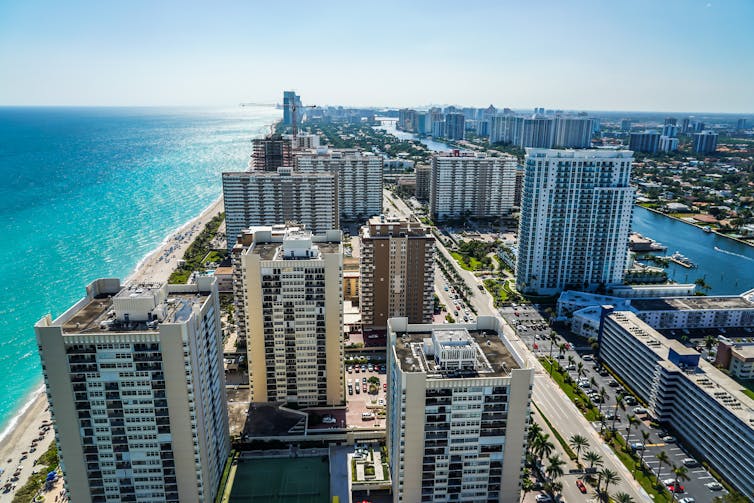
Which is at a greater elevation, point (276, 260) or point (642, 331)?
point (276, 260)

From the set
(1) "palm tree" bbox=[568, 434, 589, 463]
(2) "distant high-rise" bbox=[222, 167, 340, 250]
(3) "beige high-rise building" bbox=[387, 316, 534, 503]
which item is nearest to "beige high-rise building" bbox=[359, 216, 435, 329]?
(1) "palm tree" bbox=[568, 434, 589, 463]

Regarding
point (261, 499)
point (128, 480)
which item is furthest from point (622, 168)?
point (128, 480)

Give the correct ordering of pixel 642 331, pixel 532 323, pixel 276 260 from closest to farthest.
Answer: pixel 276 260 < pixel 642 331 < pixel 532 323

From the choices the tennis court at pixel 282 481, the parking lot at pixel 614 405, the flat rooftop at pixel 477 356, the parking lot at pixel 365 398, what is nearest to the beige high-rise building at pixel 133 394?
the tennis court at pixel 282 481

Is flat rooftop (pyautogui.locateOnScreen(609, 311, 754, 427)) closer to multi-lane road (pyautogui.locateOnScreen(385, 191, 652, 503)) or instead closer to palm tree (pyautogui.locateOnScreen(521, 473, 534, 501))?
multi-lane road (pyautogui.locateOnScreen(385, 191, 652, 503))

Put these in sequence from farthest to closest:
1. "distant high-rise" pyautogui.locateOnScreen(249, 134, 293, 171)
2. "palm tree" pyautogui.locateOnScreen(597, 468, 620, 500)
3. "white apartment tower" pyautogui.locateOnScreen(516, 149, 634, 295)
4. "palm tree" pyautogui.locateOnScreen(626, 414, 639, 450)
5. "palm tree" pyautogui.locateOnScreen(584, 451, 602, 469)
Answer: "distant high-rise" pyautogui.locateOnScreen(249, 134, 293, 171), "white apartment tower" pyautogui.locateOnScreen(516, 149, 634, 295), "palm tree" pyautogui.locateOnScreen(626, 414, 639, 450), "palm tree" pyautogui.locateOnScreen(584, 451, 602, 469), "palm tree" pyautogui.locateOnScreen(597, 468, 620, 500)

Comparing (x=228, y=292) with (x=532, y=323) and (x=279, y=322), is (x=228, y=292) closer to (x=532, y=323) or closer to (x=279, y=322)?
(x=279, y=322)
